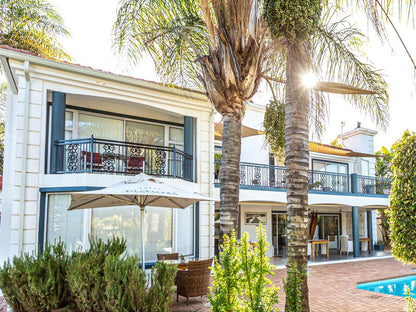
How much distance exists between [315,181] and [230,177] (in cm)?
1283

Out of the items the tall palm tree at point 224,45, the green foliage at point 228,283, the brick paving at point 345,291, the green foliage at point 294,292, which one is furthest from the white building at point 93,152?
the green foliage at point 294,292

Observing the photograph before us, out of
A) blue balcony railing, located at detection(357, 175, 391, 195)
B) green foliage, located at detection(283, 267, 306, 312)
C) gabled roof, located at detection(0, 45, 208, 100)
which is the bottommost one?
green foliage, located at detection(283, 267, 306, 312)

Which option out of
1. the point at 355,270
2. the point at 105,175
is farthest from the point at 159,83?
the point at 355,270

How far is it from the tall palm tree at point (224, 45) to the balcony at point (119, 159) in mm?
2764

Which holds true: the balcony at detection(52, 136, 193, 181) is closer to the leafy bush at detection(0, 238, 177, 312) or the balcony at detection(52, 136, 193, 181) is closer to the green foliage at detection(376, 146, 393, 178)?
the leafy bush at detection(0, 238, 177, 312)

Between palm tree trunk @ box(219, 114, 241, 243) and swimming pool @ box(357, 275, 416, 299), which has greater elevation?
palm tree trunk @ box(219, 114, 241, 243)

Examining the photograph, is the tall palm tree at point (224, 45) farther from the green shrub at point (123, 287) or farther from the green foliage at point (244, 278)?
the green shrub at point (123, 287)

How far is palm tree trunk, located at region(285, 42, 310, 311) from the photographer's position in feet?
18.8

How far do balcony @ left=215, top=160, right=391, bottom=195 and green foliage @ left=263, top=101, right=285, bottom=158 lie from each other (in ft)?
15.7

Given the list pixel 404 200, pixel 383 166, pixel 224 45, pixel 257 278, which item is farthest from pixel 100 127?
pixel 383 166

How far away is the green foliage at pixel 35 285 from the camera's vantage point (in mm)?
5809

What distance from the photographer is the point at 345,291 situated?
395 inches

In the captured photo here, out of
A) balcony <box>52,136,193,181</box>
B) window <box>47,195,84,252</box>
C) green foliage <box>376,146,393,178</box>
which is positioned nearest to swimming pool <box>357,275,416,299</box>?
balcony <box>52,136,193,181</box>

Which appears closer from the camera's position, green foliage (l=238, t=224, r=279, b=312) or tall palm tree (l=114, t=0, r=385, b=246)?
green foliage (l=238, t=224, r=279, b=312)
